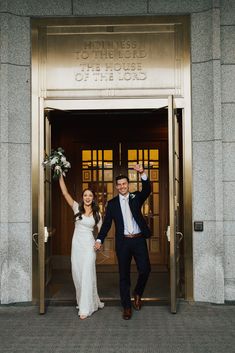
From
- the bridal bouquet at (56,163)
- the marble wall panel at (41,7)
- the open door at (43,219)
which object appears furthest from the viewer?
the marble wall panel at (41,7)

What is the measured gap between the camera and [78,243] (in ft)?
21.8

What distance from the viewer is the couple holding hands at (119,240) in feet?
21.0

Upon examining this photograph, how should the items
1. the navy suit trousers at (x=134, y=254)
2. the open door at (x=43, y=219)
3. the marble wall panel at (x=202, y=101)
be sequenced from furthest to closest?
the marble wall panel at (x=202, y=101) → the navy suit trousers at (x=134, y=254) → the open door at (x=43, y=219)

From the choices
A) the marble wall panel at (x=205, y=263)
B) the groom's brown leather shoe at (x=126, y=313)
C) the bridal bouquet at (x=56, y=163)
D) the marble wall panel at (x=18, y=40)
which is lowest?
the groom's brown leather shoe at (x=126, y=313)

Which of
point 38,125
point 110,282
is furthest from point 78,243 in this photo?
point 110,282

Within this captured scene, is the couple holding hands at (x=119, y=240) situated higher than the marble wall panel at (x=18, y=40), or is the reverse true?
the marble wall panel at (x=18, y=40)

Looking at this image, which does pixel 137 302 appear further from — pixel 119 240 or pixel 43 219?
pixel 43 219

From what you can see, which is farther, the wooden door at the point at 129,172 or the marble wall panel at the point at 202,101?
the wooden door at the point at 129,172

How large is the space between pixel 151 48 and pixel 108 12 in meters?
0.86

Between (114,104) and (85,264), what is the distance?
2.45m

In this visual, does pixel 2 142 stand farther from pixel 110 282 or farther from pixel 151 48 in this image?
pixel 110 282

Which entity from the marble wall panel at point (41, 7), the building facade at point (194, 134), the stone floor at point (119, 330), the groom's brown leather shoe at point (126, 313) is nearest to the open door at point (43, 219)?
the building facade at point (194, 134)

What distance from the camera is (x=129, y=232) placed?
6.51 meters

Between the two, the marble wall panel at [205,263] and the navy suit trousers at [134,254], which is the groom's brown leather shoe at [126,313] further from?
the marble wall panel at [205,263]
